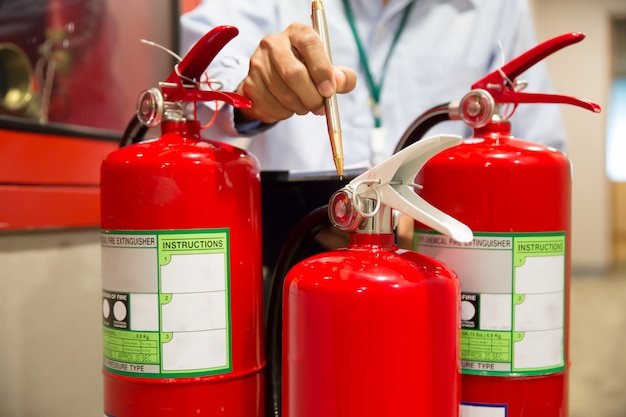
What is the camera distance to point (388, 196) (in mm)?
416

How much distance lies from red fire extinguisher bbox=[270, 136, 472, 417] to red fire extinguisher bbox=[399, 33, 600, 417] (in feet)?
0.16

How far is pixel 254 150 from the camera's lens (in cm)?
79

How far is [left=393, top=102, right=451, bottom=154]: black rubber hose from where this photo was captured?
523 millimetres

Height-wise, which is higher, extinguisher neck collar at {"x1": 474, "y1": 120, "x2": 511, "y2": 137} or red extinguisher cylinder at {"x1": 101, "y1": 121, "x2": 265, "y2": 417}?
extinguisher neck collar at {"x1": 474, "y1": 120, "x2": 511, "y2": 137}

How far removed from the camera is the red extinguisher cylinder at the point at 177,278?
1.45ft

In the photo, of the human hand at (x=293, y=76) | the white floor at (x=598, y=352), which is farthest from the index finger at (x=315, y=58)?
the white floor at (x=598, y=352)

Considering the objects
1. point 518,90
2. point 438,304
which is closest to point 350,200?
point 438,304

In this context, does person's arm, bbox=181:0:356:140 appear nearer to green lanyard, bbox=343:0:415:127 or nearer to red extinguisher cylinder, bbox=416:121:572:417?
red extinguisher cylinder, bbox=416:121:572:417

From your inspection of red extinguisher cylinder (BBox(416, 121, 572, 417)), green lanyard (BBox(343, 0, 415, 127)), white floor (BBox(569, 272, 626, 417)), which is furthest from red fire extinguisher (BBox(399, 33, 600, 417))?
white floor (BBox(569, 272, 626, 417))

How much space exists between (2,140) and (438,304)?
595 mm

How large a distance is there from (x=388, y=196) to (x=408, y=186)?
0.02 metres

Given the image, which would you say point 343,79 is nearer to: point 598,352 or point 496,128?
point 496,128

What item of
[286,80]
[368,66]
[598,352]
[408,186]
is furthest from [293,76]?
[598,352]

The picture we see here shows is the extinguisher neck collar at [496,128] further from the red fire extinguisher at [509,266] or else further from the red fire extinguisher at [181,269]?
the red fire extinguisher at [181,269]
